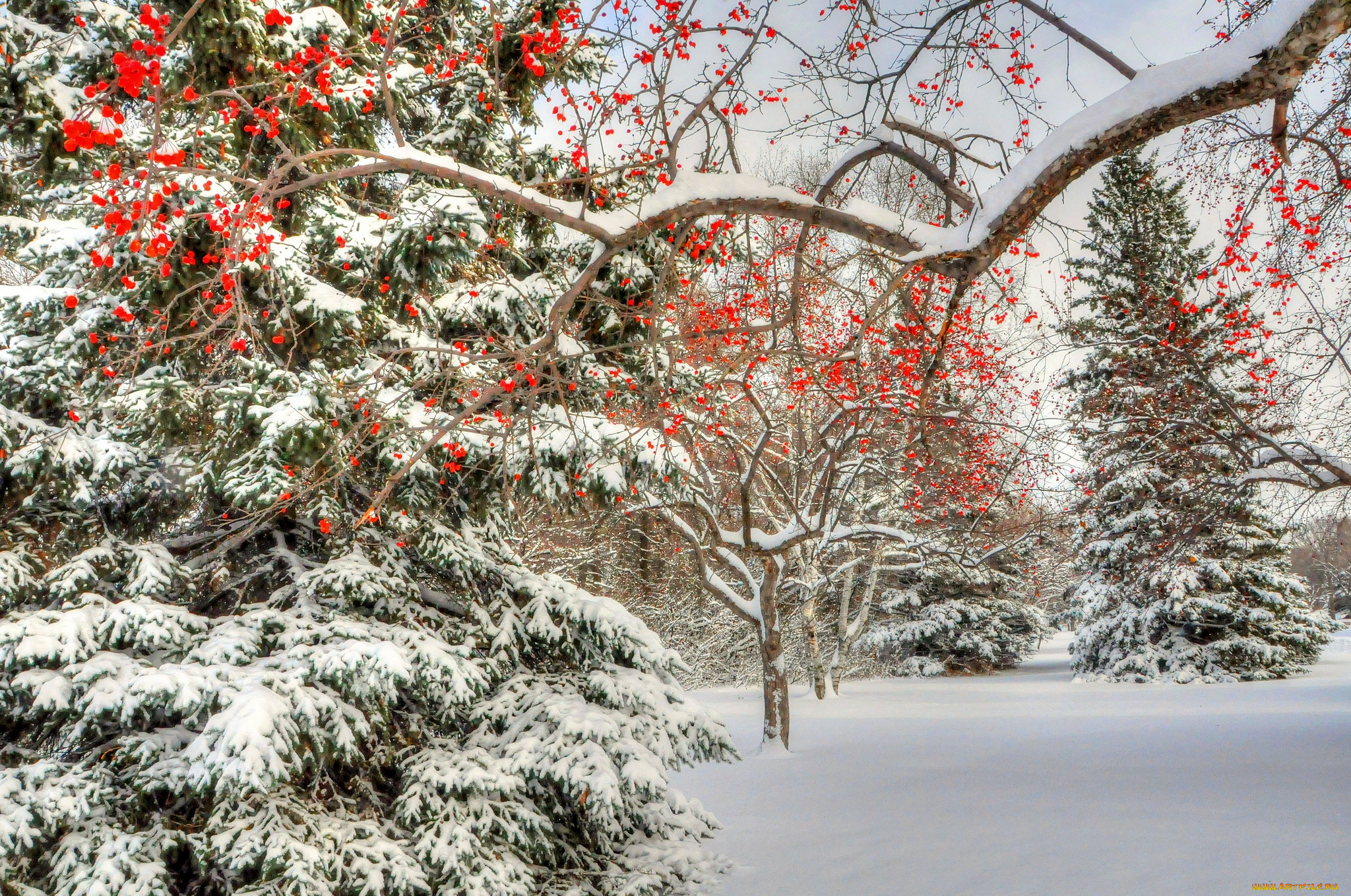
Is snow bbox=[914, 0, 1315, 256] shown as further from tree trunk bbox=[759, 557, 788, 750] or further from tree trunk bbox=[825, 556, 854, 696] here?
tree trunk bbox=[825, 556, 854, 696]

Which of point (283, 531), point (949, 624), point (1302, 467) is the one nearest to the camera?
point (283, 531)

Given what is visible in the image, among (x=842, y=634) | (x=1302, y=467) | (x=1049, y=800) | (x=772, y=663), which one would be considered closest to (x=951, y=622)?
(x=842, y=634)

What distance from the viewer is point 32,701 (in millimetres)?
3961

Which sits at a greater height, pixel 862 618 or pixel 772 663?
pixel 862 618

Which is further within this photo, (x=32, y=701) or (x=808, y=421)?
(x=808, y=421)

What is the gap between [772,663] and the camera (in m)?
9.71

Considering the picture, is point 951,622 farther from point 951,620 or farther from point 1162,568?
point 1162,568

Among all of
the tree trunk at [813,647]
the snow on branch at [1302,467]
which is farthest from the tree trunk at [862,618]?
the snow on branch at [1302,467]

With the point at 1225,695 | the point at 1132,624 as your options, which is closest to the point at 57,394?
the point at 1225,695

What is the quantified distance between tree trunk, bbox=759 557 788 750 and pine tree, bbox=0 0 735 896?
13.8ft

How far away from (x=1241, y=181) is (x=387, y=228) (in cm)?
526

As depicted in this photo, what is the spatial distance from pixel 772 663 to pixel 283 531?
617cm

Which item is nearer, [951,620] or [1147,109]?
[1147,109]

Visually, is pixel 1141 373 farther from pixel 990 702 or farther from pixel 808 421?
pixel 990 702
